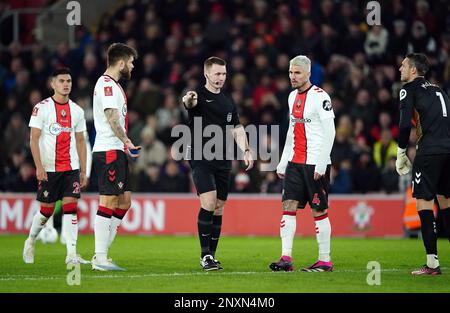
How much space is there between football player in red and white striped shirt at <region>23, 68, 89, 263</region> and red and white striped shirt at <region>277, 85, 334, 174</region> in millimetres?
2976

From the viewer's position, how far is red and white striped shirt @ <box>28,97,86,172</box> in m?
12.6

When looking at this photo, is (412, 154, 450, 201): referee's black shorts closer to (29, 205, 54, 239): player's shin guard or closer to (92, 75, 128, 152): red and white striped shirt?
(92, 75, 128, 152): red and white striped shirt

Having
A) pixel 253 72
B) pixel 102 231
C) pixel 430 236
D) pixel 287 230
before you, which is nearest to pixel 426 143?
pixel 430 236

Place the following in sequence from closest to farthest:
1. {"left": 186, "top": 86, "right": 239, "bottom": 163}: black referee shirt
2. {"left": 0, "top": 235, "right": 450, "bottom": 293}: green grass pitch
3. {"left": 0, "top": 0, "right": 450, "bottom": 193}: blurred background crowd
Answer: {"left": 0, "top": 235, "right": 450, "bottom": 293}: green grass pitch
{"left": 186, "top": 86, "right": 239, "bottom": 163}: black referee shirt
{"left": 0, "top": 0, "right": 450, "bottom": 193}: blurred background crowd

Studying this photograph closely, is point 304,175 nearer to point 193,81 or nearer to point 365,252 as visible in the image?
point 365,252

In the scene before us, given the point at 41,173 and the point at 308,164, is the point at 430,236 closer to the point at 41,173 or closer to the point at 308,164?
the point at 308,164

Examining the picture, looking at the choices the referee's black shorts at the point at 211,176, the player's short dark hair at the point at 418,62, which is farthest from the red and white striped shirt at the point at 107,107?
the player's short dark hair at the point at 418,62

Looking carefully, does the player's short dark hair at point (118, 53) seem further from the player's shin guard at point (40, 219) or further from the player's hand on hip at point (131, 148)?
the player's shin guard at point (40, 219)

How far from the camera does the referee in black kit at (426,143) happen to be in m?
11.1

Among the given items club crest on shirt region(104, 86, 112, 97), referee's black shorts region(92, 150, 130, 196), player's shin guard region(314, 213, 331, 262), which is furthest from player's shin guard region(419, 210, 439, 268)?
club crest on shirt region(104, 86, 112, 97)

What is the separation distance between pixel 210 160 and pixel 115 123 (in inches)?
49.8

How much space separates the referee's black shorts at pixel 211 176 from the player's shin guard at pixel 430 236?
2.46 meters

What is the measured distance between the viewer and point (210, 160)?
1181cm
